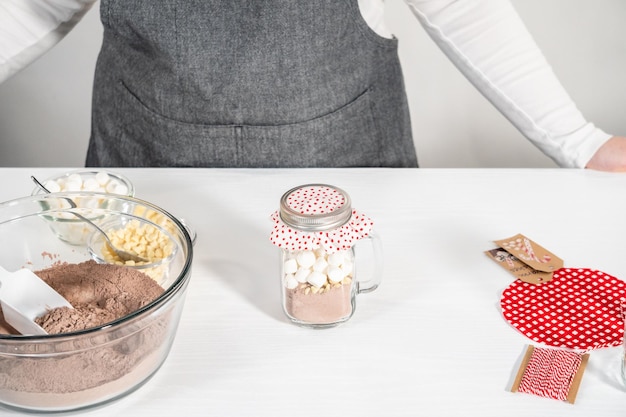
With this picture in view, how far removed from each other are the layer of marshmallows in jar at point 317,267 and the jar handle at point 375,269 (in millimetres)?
42

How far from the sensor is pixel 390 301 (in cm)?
83

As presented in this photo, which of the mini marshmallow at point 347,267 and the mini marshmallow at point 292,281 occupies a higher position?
the mini marshmallow at point 347,267

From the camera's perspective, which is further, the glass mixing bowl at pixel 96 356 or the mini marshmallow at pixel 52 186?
the mini marshmallow at pixel 52 186

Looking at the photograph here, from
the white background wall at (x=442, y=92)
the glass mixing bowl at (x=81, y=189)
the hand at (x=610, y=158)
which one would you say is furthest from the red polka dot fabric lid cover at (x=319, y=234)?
the white background wall at (x=442, y=92)

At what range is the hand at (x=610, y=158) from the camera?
3.63 feet

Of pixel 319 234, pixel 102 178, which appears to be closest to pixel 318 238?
pixel 319 234

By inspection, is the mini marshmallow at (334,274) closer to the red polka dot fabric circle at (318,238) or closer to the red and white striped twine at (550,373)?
the red polka dot fabric circle at (318,238)

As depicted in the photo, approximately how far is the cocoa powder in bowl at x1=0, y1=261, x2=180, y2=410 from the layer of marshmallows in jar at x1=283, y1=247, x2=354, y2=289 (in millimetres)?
126

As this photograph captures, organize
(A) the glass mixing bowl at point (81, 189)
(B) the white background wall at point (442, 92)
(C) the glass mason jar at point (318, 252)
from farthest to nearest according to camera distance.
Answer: (B) the white background wall at point (442, 92), (A) the glass mixing bowl at point (81, 189), (C) the glass mason jar at point (318, 252)

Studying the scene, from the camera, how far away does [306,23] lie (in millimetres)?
1122

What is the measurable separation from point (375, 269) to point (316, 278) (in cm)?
9

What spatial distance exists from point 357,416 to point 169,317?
202mm

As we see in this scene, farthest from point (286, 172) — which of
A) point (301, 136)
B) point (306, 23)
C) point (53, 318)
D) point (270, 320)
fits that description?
→ point (53, 318)

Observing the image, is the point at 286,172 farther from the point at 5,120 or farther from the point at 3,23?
the point at 5,120
